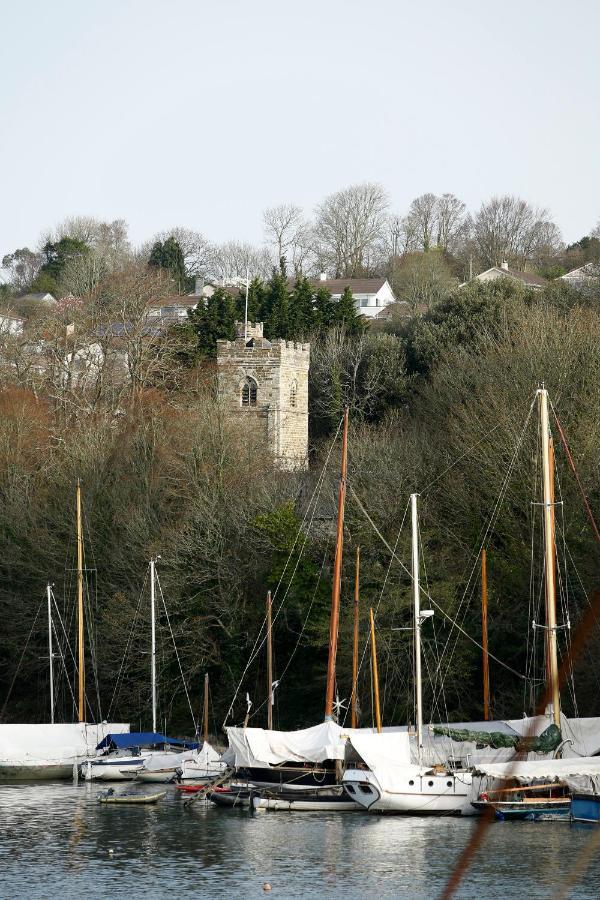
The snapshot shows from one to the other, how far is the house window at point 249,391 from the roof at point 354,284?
49041 mm

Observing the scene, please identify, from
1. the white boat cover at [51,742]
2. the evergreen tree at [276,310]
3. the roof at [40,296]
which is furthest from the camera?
the roof at [40,296]

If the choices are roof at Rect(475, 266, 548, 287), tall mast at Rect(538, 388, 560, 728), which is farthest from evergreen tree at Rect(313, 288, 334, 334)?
tall mast at Rect(538, 388, 560, 728)

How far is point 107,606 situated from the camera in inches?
2040

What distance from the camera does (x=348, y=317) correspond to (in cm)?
8038

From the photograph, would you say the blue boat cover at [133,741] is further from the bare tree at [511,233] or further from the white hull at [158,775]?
the bare tree at [511,233]

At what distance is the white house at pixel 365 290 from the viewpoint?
378ft

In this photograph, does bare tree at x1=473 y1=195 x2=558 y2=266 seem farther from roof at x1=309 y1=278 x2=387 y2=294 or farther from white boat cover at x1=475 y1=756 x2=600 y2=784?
white boat cover at x1=475 y1=756 x2=600 y2=784

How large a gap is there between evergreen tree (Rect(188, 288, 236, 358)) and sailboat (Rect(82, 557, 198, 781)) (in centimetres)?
3444

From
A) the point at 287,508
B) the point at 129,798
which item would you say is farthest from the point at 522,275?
the point at 129,798

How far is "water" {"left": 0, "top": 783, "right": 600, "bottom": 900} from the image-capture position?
2550cm

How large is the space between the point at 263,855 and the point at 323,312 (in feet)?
180

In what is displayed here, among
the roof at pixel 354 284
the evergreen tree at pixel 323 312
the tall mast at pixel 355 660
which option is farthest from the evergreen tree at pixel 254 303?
the tall mast at pixel 355 660

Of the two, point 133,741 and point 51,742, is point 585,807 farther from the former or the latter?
point 51,742

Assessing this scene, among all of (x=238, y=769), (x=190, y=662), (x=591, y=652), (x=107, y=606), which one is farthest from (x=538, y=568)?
(x=107, y=606)
